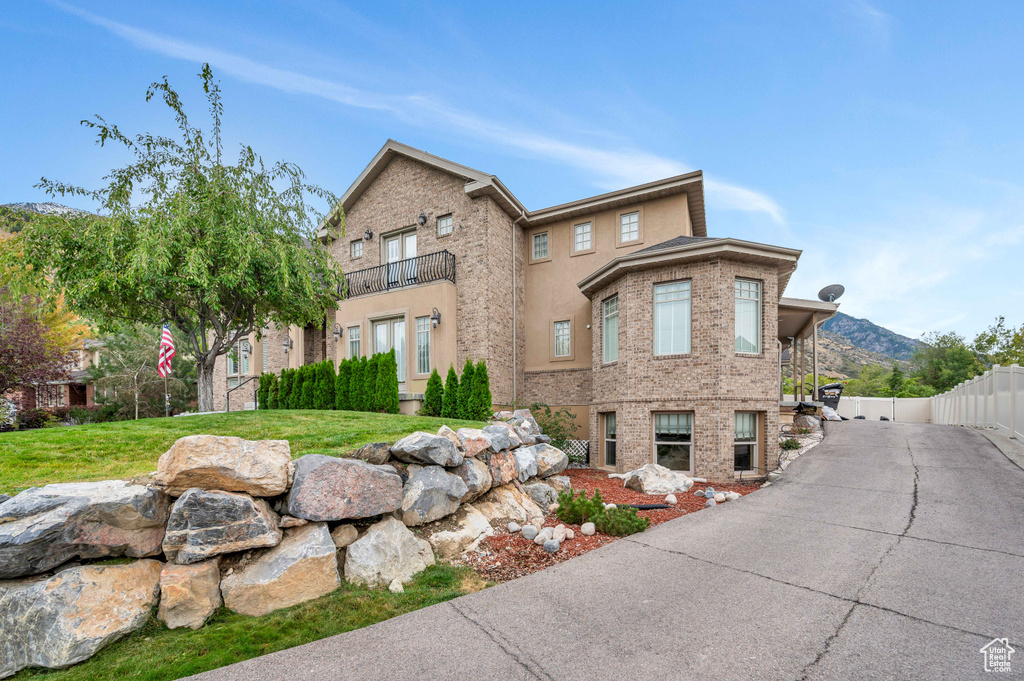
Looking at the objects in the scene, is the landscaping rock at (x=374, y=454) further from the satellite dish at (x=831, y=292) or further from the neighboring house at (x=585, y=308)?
the satellite dish at (x=831, y=292)

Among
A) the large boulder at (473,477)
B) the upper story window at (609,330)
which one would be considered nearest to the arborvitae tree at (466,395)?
the upper story window at (609,330)

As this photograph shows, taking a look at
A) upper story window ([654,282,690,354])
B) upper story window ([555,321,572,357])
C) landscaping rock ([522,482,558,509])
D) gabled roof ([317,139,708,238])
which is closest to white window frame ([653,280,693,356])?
upper story window ([654,282,690,354])

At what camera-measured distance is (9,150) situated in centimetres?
1270

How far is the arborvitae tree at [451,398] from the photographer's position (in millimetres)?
11656

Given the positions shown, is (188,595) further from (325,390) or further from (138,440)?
→ (325,390)

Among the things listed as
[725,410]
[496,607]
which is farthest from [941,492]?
[496,607]

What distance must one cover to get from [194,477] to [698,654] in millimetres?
4264

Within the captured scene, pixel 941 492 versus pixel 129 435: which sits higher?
pixel 129 435

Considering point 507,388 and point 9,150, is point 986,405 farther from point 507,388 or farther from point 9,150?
point 9,150

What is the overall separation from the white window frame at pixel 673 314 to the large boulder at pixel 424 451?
22.6 feet

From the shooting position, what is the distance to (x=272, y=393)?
14383 millimetres

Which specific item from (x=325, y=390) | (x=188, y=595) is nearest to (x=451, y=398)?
(x=325, y=390)

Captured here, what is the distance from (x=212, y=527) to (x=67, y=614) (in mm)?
967

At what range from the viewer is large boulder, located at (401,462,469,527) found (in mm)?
5297
